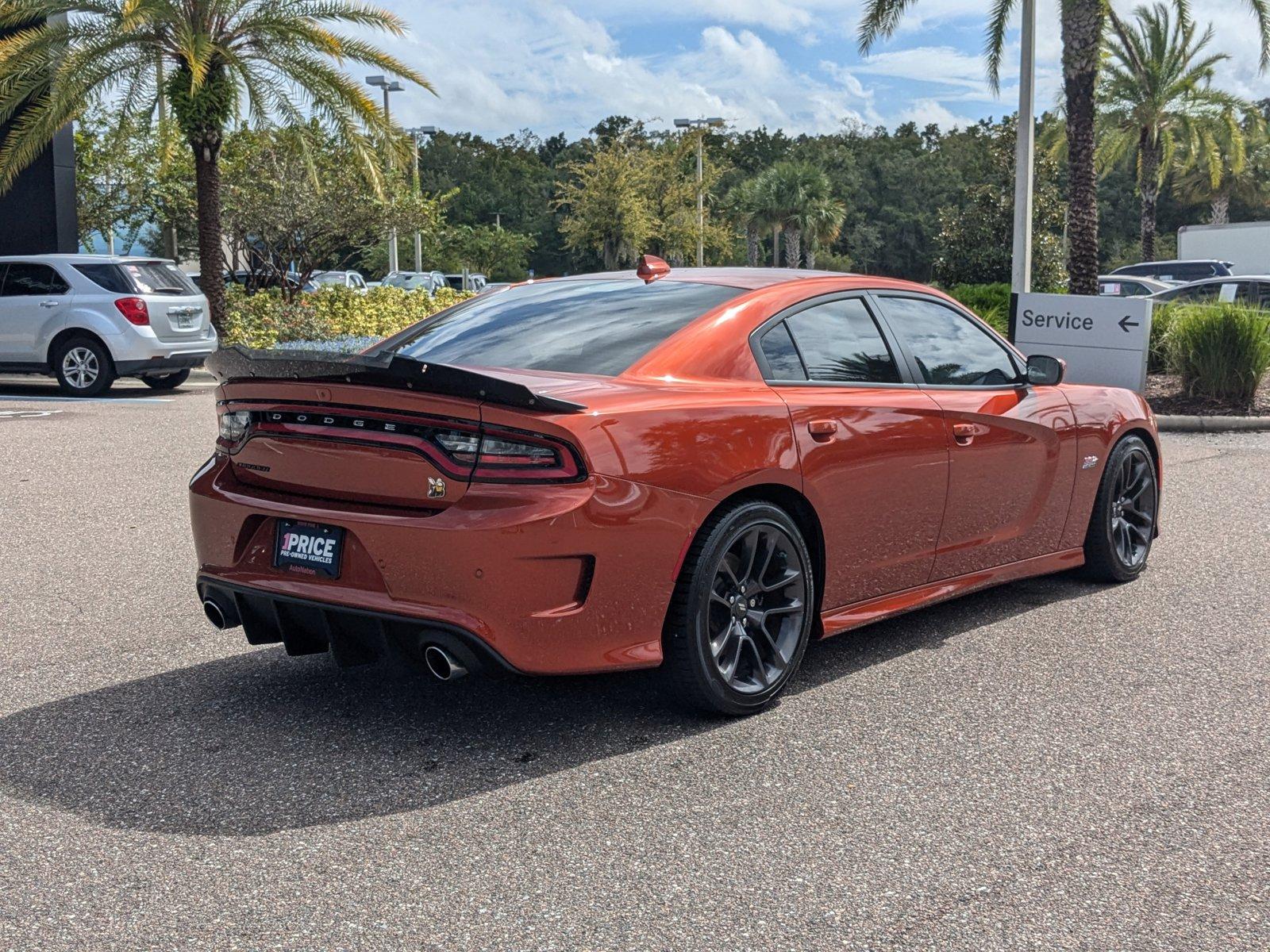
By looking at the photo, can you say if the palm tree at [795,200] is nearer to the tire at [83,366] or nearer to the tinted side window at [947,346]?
the tire at [83,366]

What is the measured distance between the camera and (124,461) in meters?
11.0

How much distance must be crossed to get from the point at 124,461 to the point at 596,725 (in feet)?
24.6

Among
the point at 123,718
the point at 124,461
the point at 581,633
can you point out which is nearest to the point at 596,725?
the point at 581,633

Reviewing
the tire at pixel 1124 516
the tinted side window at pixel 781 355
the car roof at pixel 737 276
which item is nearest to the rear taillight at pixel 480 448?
the tinted side window at pixel 781 355

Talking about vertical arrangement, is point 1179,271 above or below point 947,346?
above

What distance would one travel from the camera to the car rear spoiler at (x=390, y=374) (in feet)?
13.4

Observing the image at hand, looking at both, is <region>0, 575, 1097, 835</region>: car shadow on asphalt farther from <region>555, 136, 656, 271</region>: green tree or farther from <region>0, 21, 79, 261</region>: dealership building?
<region>555, 136, 656, 271</region>: green tree

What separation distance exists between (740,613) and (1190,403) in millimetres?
12776

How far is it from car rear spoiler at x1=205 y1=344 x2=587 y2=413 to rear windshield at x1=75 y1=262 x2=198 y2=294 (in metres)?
12.8

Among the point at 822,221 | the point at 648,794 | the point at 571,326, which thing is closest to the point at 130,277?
the point at 571,326

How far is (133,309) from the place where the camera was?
54.2ft

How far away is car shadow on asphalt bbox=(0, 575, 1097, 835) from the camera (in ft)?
13.0

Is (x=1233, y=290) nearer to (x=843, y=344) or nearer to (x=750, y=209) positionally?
(x=843, y=344)

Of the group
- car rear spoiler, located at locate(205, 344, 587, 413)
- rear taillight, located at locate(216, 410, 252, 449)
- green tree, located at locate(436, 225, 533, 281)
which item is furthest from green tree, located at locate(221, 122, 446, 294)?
green tree, located at locate(436, 225, 533, 281)
